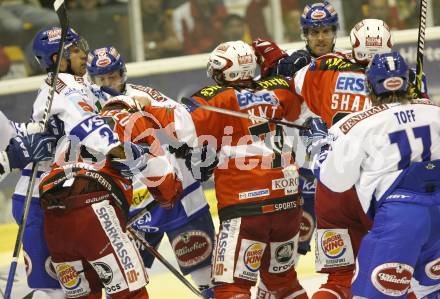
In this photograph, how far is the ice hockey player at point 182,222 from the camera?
668 centimetres

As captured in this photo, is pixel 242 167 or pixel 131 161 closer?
pixel 131 161

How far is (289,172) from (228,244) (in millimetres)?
515

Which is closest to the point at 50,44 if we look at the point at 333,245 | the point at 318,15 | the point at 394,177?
the point at 318,15

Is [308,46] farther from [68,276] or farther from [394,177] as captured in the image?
[68,276]

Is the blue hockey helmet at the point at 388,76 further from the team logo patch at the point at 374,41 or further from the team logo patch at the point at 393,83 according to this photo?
the team logo patch at the point at 374,41

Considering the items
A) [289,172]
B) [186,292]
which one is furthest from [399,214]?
[186,292]

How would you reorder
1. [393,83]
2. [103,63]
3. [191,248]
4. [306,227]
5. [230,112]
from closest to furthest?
[393,83] → [230,112] → [103,63] → [191,248] → [306,227]

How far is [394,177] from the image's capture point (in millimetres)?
5066

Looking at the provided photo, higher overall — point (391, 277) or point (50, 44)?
point (50, 44)

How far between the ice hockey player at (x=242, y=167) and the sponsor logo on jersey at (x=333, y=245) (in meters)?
0.23

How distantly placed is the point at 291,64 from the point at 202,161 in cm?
93

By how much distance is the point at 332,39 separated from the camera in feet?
22.2

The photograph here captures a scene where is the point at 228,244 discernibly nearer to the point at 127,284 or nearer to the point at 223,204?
the point at 223,204

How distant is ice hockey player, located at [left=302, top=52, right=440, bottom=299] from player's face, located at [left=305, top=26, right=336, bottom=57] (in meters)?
1.56
